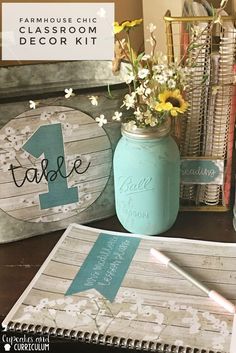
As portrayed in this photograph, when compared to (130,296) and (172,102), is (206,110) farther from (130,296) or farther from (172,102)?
(130,296)

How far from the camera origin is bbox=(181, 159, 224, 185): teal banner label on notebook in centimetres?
88

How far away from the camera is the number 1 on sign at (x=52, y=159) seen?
2.65ft

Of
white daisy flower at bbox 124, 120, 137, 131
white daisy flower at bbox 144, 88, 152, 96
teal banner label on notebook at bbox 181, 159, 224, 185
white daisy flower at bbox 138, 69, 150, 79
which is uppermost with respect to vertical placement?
white daisy flower at bbox 138, 69, 150, 79

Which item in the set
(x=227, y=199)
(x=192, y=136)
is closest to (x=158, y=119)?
(x=192, y=136)

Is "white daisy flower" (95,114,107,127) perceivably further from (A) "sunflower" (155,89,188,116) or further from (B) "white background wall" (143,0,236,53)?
(B) "white background wall" (143,0,236,53)

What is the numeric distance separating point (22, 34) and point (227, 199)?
45 cm

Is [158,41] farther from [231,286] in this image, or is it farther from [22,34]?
[231,286]

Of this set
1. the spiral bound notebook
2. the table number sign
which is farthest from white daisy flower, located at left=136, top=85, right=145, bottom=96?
the spiral bound notebook

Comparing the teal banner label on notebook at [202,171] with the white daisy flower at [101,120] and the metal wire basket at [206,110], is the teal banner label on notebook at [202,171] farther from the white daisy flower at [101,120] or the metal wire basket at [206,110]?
the white daisy flower at [101,120]

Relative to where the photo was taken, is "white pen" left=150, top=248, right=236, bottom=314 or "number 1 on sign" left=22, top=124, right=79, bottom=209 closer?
"white pen" left=150, top=248, right=236, bottom=314

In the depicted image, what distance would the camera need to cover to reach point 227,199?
3.01 ft

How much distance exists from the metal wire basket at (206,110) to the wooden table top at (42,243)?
33 millimetres

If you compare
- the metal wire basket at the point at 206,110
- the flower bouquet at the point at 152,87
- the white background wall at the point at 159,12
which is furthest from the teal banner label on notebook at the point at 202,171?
the white background wall at the point at 159,12

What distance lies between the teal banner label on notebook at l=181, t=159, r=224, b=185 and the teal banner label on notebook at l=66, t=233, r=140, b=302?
0.49ft
